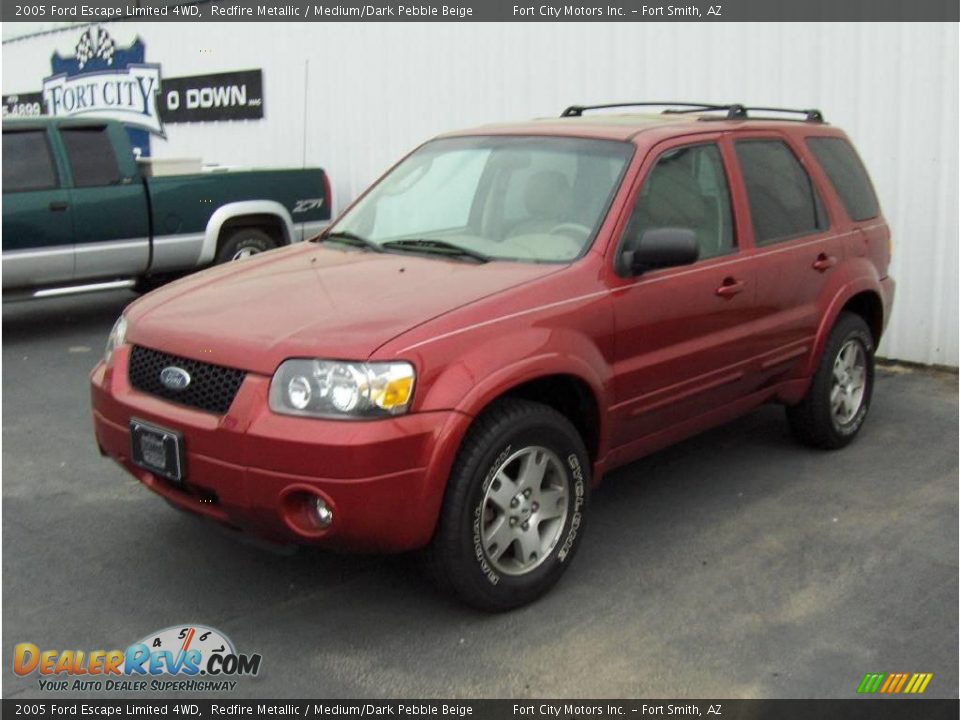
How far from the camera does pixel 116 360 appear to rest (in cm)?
430

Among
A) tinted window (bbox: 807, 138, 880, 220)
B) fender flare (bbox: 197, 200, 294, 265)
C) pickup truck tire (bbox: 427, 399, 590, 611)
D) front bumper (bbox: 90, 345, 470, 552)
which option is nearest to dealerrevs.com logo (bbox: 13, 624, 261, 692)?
front bumper (bbox: 90, 345, 470, 552)

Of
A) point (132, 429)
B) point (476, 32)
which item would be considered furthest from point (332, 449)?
point (476, 32)

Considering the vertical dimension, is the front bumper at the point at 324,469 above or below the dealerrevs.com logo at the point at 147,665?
above

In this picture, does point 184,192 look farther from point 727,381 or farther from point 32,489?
point 727,381

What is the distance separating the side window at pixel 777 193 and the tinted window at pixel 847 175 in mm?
256

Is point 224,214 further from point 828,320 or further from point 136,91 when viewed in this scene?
point 136,91

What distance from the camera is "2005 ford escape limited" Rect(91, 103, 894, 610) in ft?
11.9

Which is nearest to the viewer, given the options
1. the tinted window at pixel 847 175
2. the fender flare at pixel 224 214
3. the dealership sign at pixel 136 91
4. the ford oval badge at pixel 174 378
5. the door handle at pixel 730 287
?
the ford oval badge at pixel 174 378

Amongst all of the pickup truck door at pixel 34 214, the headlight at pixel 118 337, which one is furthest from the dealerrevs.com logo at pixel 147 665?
the pickup truck door at pixel 34 214

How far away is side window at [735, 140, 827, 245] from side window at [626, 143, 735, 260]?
21 centimetres

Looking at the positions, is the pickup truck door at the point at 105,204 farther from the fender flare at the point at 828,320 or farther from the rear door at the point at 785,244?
the fender flare at the point at 828,320

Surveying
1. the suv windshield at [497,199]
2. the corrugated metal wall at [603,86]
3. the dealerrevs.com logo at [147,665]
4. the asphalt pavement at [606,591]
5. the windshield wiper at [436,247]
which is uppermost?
the corrugated metal wall at [603,86]

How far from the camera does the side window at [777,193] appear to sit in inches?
210

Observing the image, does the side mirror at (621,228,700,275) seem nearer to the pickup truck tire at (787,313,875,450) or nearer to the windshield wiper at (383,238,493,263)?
the windshield wiper at (383,238,493,263)
